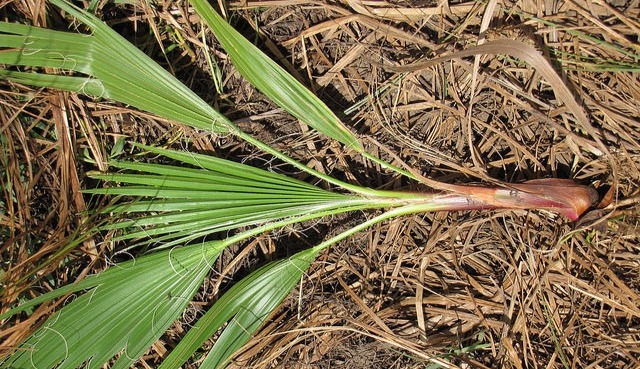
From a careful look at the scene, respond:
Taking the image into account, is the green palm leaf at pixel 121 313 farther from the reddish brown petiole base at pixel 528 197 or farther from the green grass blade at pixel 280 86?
the reddish brown petiole base at pixel 528 197

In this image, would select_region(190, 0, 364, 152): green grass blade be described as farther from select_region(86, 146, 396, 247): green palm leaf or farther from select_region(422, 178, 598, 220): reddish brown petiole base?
select_region(422, 178, 598, 220): reddish brown petiole base

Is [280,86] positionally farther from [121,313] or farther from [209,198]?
[121,313]

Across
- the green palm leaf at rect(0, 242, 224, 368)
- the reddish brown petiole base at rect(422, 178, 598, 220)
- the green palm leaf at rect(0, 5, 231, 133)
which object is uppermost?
the green palm leaf at rect(0, 5, 231, 133)

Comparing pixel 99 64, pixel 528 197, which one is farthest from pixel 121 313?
pixel 528 197

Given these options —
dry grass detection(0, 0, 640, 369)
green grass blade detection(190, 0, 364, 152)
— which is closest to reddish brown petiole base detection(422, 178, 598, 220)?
dry grass detection(0, 0, 640, 369)

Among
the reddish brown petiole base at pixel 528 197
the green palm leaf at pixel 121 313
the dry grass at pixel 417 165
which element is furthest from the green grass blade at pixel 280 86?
the green palm leaf at pixel 121 313
